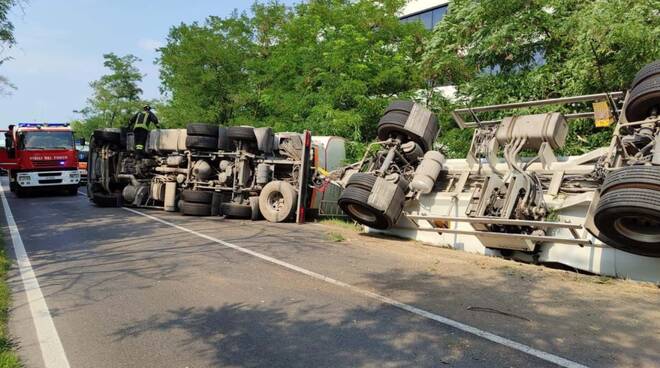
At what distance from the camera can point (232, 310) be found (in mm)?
4570

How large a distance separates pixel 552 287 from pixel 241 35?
1990cm

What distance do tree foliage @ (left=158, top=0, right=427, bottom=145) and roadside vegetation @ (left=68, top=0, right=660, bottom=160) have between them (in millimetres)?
45

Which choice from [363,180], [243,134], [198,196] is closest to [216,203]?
[198,196]

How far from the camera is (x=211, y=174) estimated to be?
484 inches

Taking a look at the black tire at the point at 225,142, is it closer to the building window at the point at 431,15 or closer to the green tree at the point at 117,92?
the building window at the point at 431,15

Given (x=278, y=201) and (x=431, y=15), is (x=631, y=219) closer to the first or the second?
(x=278, y=201)

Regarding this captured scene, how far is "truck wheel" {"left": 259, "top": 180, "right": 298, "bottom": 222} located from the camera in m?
10.7

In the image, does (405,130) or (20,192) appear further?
(20,192)

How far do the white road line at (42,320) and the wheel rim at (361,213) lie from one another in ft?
15.0

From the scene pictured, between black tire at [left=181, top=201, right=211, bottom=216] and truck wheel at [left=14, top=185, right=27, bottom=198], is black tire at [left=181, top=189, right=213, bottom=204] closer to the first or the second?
black tire at [left=181, top=201, right=211, bottom=216]

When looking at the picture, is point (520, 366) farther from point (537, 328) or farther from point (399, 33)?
point (399, 33)

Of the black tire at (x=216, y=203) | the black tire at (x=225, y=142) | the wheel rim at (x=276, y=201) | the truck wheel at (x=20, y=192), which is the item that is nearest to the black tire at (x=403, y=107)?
the wheel rim at (x=276, y=201)

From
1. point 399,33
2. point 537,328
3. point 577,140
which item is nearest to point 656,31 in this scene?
point 577,140

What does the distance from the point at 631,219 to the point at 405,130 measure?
3996mm
